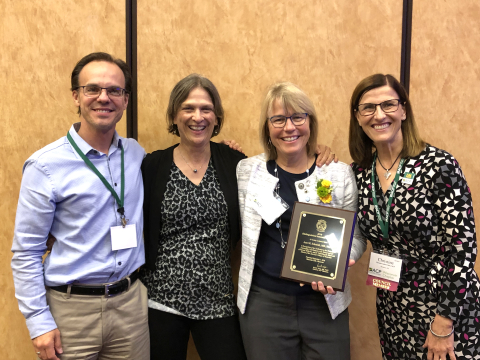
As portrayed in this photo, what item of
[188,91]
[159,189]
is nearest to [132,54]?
[188,91]

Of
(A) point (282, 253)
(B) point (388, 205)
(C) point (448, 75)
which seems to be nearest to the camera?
(B) point (388, 205)

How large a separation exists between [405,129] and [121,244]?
1.43 meters

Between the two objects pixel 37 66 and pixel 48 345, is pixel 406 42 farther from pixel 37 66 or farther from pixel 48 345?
pixel 48 345

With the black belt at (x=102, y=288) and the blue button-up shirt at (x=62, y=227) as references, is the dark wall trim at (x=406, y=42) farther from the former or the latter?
the black belt at (x=102, y=288)

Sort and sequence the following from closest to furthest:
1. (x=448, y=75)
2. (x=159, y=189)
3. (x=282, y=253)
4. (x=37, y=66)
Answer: (x=282, y=253) → (x=159, y=189) → (x=37, y=66) → (x=448, y=75)

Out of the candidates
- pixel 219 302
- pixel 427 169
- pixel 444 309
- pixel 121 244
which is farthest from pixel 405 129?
pixel 121 244

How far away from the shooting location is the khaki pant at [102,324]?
57.5 inches

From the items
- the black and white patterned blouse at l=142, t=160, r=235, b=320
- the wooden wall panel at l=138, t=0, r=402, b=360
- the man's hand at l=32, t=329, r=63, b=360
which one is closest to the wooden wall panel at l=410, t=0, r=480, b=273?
the wooden wall panel at l=138, t=0, r=402, b=360

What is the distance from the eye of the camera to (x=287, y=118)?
1606 millimetres

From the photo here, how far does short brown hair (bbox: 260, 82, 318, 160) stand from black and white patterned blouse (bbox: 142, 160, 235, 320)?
1.22 feet

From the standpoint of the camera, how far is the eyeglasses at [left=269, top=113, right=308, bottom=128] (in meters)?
1.61

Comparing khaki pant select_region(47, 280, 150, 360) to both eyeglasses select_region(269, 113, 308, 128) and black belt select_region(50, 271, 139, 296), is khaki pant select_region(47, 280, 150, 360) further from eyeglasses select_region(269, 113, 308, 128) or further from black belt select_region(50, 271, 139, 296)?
eyeglasses select_region(269, 113, 308, 128)

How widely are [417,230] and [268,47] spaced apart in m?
1.40

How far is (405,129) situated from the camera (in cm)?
156
